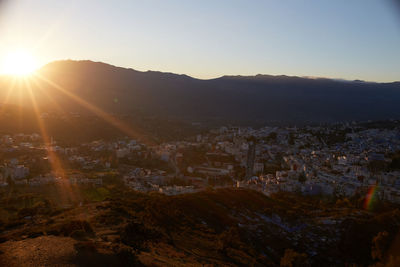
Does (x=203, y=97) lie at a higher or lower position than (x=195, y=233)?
lower

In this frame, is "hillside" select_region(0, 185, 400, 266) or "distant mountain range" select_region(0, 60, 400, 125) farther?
"distant mountain range" select_region(0, 60, 400, 125)

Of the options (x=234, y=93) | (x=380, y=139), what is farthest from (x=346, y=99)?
(x=380, y=139)

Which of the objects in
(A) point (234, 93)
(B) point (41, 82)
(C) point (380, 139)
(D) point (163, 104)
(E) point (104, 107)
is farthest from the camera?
(A) point (234, 93)

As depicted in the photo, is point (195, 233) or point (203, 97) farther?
point (203, 97)

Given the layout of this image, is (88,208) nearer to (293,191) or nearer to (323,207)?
(323,207)

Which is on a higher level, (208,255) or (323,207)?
(208,255)

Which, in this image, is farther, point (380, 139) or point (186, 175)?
point (380, 139)

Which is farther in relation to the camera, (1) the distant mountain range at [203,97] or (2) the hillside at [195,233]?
(1) the distant mountain range at [203,97]

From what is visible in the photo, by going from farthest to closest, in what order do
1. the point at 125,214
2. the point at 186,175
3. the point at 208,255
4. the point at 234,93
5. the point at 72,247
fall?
the point at 234,93
the point at 186,175
the point at 125,214
the point at 208,255
the point at 72,247
